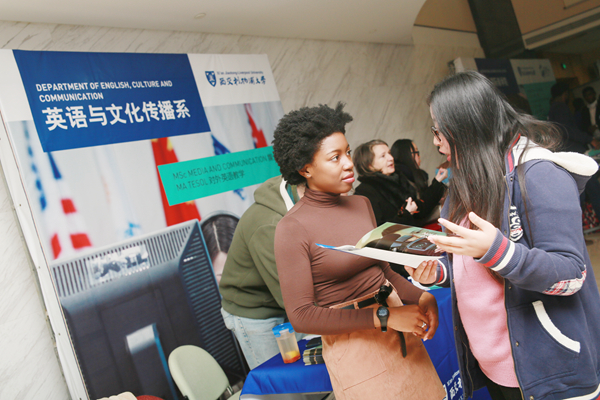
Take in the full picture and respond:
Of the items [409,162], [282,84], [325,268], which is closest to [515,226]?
[325,268]

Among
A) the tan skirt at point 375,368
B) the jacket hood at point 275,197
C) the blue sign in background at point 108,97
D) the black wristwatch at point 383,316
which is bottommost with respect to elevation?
the tan skirt at point 375,368

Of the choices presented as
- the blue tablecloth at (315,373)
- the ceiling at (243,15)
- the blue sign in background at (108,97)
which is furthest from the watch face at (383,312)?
the ceiling at (243,15)

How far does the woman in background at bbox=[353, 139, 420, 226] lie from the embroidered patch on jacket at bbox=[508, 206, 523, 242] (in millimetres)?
2307

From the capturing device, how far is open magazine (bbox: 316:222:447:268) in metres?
1.02

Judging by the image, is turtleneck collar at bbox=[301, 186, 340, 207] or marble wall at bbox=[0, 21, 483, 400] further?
marble wall at bbox=[0, 21, 483, 400]

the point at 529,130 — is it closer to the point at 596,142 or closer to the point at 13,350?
the point at 13,350

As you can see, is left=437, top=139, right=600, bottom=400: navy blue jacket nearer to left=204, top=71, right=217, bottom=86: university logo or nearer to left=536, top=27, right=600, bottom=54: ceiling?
left=204, top=71, right=217, bottom=86: university logo

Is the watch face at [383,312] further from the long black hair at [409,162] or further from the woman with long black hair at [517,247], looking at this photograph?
the long black hair at [409,162]

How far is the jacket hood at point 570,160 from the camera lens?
3.14 ft

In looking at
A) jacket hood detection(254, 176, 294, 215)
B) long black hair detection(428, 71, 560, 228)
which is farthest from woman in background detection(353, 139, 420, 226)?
long black hair detection(428, 71, 560, 228)

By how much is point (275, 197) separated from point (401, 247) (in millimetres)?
1173

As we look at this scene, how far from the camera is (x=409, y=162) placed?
3850 mm

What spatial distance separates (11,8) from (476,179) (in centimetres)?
288

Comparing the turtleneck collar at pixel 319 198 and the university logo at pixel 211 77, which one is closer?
the turtleneck collar at pixel 319 198
